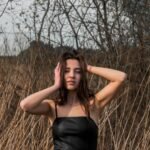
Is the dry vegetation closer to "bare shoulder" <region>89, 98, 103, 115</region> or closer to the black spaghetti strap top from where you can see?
"bare shoulder" <region>89, 98, 103, 115</region>

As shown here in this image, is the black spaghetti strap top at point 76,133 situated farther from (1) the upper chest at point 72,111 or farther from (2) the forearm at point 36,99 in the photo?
(2) the forearm at point 36,99

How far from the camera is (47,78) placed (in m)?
5.07

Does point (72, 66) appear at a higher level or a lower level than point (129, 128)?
higher

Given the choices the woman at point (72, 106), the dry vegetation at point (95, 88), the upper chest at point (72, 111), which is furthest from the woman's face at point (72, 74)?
the dry vegetation at point (95, 88)

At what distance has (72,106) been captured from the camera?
9.34 ft

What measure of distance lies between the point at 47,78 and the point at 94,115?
2243mm

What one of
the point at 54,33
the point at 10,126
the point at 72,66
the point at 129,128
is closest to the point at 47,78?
the point at 10,126

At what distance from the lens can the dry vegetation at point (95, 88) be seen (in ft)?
15.0

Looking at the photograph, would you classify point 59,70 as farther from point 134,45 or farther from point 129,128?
point 134,45

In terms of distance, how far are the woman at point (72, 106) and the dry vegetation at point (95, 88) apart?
1.62 meters

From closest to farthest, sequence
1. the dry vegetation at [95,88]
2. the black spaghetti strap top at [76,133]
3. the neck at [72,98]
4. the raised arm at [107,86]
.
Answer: the black spaghetti strap top at [76,133] < the neck at [72,98] < the raised arm at [107,86] < the dry vegetation at [95,88]

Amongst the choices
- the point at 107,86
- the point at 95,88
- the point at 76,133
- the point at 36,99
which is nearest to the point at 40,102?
the point at 36,99

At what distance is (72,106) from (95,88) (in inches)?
78.5

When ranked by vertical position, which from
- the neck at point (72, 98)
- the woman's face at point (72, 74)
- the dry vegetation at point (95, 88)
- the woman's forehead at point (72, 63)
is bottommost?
the dry vegetation at point (95, 88)
